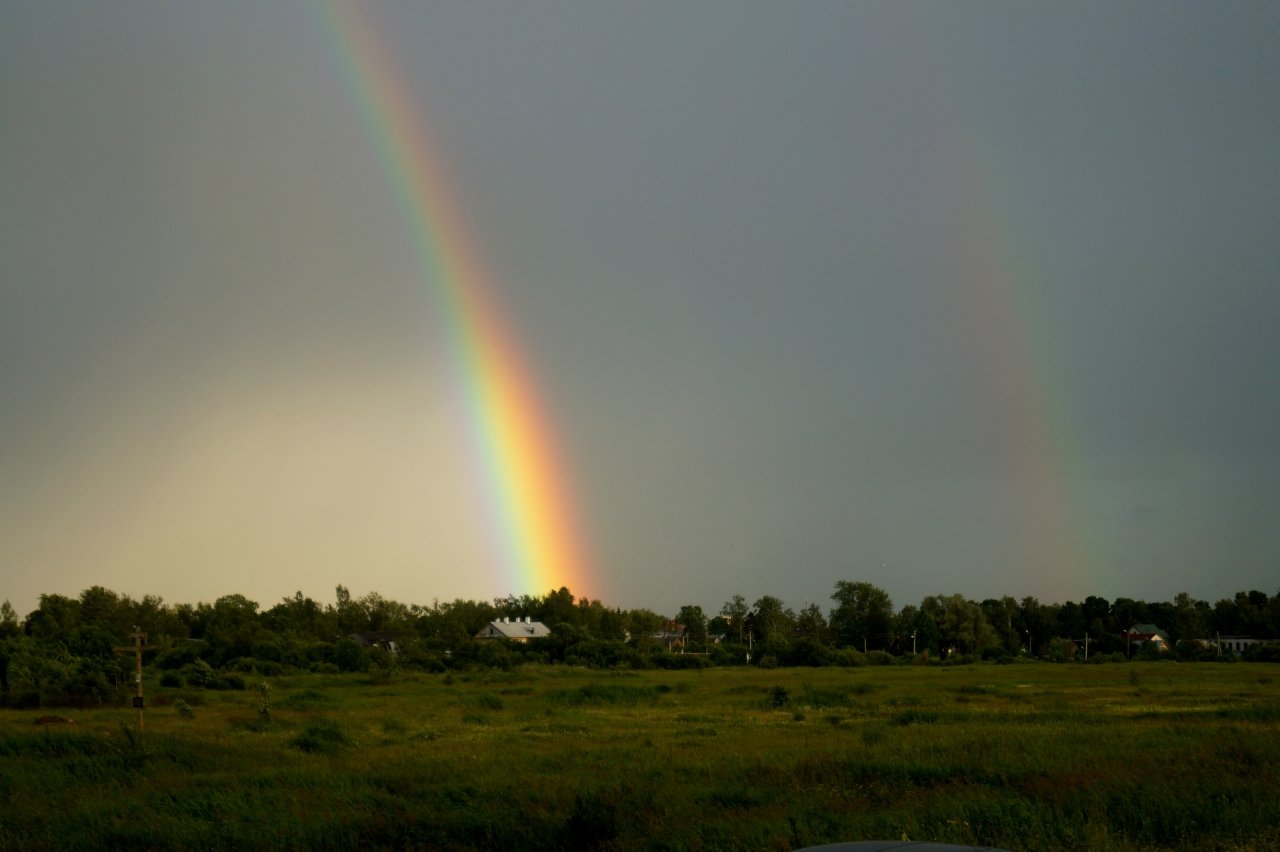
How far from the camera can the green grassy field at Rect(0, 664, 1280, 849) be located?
14305 mm

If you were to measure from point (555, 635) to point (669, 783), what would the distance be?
317ft

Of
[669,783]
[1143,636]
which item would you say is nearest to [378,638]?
[1143,636]

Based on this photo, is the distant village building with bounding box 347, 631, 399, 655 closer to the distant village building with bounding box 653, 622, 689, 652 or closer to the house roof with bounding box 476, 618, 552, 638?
the house roof with bounding box 476, 618, 552, 638

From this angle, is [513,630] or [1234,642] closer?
[513,630]

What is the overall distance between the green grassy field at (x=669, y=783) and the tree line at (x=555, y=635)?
31.4m

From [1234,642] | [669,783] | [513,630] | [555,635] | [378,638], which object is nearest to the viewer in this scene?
[669,783]

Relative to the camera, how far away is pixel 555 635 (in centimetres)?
11394

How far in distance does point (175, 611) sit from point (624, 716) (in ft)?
374

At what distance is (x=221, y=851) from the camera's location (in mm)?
15570

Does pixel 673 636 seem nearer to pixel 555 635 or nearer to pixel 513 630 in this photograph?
pixel 513 630

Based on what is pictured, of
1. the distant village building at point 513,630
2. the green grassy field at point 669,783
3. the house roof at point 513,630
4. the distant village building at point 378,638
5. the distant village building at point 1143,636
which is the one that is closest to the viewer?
the green grassy field at point 669,783

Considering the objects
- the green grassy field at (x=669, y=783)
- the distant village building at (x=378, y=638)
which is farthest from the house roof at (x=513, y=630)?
the green grassy field at (x=669, y=783)

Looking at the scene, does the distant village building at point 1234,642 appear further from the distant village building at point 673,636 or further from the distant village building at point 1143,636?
the distant village building at point 673,636

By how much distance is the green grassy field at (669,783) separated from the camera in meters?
14.3
